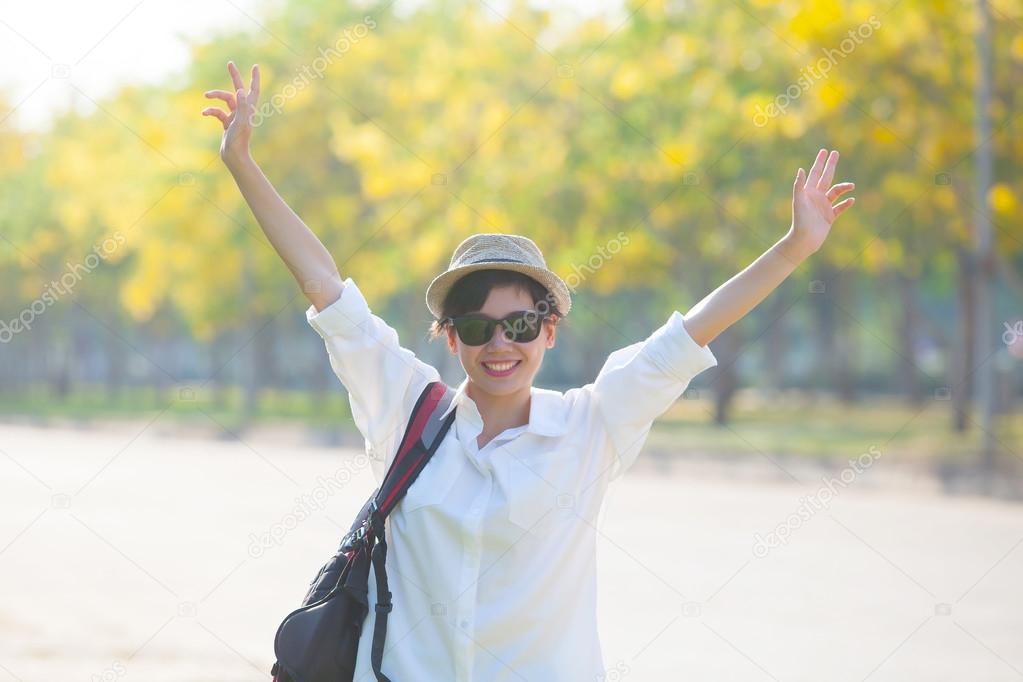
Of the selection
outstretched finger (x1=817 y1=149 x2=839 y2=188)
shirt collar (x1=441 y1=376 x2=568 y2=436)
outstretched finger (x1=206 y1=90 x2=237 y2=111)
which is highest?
outstretched finger (x1=206 y1=90 x2=237 y2=111)

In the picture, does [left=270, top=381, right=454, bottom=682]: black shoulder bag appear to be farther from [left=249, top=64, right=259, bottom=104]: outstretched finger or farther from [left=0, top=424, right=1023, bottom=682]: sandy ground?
[left=249, top=64, right=259, bottom=104]: outstretched finger

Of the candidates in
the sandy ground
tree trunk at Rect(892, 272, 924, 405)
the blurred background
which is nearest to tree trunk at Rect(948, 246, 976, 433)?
the blurred background

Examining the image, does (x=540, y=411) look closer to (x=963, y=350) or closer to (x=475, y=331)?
(x=475, y=331)

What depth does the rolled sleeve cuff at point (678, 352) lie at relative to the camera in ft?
9.30

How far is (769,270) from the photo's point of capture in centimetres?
290

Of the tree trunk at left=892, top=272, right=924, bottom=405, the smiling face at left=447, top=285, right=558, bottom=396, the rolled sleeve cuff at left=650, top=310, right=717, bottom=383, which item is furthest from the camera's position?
the tree trunk at left=892, top=272, right=924, bottom=405

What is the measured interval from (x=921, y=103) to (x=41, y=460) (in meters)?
13.7

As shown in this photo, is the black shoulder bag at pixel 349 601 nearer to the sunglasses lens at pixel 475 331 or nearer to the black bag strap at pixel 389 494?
the black bag strap at pixel 389 494

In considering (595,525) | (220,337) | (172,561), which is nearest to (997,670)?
(595,525)

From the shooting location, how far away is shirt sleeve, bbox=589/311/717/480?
9.31 feet

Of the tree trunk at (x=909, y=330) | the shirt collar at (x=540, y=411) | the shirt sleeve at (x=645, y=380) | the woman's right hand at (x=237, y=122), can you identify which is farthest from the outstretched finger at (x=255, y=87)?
the tree trunk at (x=909, y=330)

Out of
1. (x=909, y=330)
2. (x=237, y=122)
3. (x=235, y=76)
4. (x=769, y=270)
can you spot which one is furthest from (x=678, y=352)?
(x=909, y=330)

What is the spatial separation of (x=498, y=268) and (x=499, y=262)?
48mm

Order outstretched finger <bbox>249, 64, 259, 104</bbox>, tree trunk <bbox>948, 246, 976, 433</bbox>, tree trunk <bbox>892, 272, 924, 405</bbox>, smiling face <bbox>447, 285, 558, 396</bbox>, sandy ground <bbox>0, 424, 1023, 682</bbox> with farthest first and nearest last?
tree trunk <bbox>892, 272, 924, 405</bbox>, tree trunk <bbox>948, 246, 976, 433</bbox>, sandy ground <bbox>0, 424, 1023, 682</bbox>, outstretched finger <bbox>249, 64, 259, 104</bbox>, smiling face <bbox>447, 285, 558, 396</bbox>
